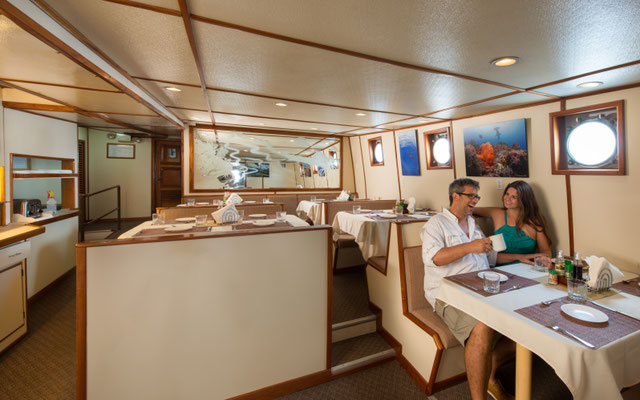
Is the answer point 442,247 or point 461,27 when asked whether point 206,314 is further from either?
point 461,27

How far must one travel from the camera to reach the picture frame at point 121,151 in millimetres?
7121

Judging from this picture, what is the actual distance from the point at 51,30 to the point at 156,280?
163cm

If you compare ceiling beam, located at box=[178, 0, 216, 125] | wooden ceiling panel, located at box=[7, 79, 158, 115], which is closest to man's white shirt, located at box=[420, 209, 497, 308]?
ceiling beam, located at box=[178, 0, 216, 125]

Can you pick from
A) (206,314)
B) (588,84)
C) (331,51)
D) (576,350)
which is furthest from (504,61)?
(206,314)

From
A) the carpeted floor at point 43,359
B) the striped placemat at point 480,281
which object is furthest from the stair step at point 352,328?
the carpeted floor at point 43,359

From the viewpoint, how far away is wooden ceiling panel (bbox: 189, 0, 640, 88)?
1394 millimetres

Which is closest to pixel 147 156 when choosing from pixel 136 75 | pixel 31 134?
pixel 31 134

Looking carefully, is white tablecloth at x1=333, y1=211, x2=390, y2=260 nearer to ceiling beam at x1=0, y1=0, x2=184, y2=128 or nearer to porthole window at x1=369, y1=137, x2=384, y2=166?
porthole window at x1=369, y1=137, x2=384, y2=166

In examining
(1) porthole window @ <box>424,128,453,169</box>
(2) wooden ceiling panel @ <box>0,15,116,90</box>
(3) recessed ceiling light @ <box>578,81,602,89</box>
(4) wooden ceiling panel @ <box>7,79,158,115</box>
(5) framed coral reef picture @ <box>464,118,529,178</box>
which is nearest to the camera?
(2) wooden ceiling panel @ <box>0,15,116,90</box>

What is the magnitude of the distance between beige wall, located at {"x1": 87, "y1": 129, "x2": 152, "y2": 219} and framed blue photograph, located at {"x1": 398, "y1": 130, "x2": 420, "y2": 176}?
262 inches

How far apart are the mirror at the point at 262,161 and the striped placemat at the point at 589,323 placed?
543cm

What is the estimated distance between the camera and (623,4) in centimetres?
132

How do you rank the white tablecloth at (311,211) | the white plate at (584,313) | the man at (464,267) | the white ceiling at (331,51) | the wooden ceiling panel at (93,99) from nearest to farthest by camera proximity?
the white plate at (584,313)
the white ceiling at (331,51)
the man at (464,267)
the wooden ceiling panel at (93,99)
the white tablecloth at (311,211)

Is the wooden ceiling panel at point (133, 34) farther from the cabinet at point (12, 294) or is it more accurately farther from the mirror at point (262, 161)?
the mirror at point (262, 161)
